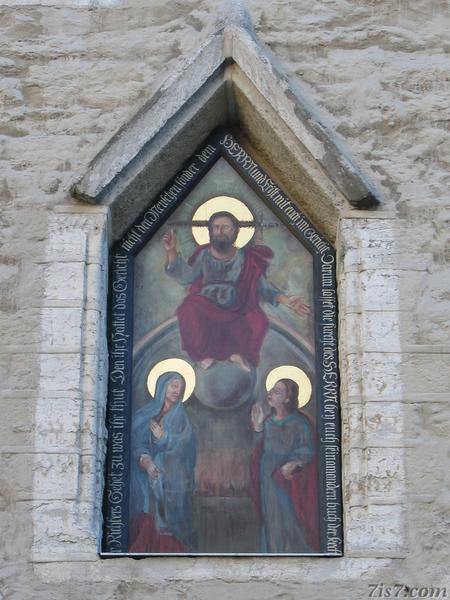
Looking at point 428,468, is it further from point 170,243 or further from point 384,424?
point 170,243

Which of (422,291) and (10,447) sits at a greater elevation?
(422,291)

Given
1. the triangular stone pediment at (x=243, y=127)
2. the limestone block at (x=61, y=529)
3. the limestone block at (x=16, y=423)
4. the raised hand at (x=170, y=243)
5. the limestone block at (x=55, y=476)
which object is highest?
the triangular stone pediment at (x=243, y=127)

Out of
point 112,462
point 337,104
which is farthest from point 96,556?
point 337,104

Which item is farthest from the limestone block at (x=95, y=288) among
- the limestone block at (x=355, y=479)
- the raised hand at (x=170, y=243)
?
the limestone block at (x=355, y=479)

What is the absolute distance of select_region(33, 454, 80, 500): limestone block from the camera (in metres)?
6.21

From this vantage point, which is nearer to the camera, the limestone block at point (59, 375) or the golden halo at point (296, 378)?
the limestone block at point (59, 375)

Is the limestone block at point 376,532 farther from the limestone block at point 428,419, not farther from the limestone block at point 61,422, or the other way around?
the limestone block at point 61,422

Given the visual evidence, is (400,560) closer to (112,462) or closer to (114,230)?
(112,462)

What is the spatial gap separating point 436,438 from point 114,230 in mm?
1691

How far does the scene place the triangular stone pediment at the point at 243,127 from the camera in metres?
6.79

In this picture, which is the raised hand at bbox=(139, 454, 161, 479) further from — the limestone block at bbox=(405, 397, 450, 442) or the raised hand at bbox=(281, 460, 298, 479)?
the limestone block at bbox=(405, 397, 450, 442)

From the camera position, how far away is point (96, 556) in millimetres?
6125

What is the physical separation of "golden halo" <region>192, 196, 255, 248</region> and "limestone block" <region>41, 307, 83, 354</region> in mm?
769

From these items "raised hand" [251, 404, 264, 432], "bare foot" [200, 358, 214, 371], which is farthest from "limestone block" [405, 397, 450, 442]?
"bare foot" [200, 358, 214, 371]
